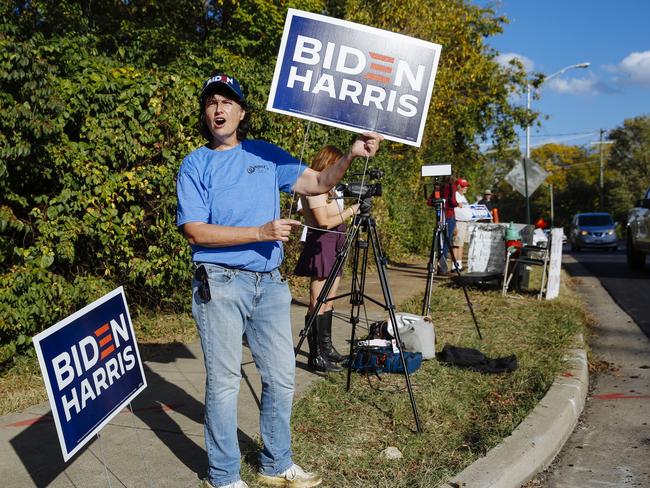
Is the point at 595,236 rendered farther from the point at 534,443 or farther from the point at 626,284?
the point at 534,443

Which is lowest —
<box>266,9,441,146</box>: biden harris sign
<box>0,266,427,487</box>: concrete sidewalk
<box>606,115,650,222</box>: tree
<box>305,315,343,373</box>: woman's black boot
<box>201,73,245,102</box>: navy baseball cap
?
<box>0,266,427,487</box>: concrete sidewalk

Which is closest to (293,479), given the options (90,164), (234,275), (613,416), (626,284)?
(234,275)

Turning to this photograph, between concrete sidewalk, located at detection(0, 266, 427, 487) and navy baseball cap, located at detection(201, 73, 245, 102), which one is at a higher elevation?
navy baseball cap, located at detection(201, 73, 245, 102)

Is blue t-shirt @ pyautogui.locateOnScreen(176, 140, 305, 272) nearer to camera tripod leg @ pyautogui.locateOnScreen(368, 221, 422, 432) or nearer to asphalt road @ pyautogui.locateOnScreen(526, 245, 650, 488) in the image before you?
camera tripod leg @ pyautogui.locateOnScreen(368, 221, 422, 432)

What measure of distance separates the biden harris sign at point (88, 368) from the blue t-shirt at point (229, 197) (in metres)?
0.52

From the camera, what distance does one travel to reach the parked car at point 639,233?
14008mm

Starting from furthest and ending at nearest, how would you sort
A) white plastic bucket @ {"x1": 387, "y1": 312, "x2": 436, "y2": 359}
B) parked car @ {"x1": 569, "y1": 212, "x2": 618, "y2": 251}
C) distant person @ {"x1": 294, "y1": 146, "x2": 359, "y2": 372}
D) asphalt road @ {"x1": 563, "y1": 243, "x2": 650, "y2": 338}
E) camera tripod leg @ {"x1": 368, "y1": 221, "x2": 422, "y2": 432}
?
parked car @ {"x1": 569, "y1": 212, "x2": 618, "y2": 251}
asphalt road @ {"x1": 563, "y1": 243, "x2": 650, "y2": 338}
white plastic bucket @ {"x1": 387, "y1": 312, "x2": 436, "y2": 359}
distant person @ {"x1": 294, "y1": 146, "x2": 359, "y2": 372}
camera tripod leg @ {"x1": 368, "y1": 221, "x2": 422, "y2": 432}

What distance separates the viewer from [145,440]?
4102mm

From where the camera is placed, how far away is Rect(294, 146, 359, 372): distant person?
557cm

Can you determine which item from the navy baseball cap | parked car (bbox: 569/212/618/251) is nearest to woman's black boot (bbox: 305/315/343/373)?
the navy baseball cap

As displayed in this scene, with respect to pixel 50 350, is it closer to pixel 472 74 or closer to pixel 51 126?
pixel 51 126

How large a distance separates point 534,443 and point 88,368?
261cm

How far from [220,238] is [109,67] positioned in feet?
12.9

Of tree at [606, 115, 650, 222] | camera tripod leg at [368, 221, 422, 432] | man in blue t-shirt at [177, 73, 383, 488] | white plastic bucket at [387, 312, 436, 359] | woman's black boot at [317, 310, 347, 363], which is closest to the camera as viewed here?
man in blue t-shirt at [177, 73, 383, 488]
